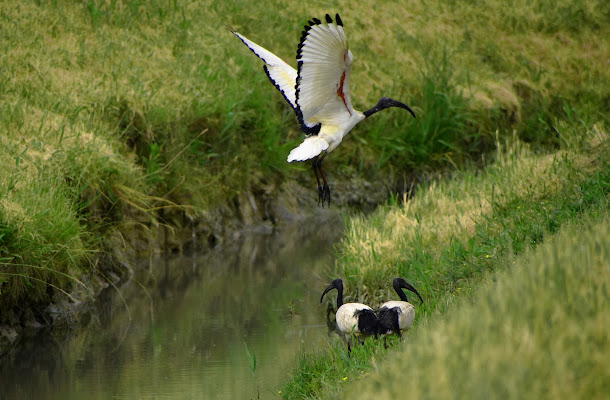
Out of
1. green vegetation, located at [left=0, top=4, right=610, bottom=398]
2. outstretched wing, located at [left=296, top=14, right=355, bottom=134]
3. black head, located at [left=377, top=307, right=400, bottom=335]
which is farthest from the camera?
green vegetation, located at [left=0, top=4, right=610, bottom=398]

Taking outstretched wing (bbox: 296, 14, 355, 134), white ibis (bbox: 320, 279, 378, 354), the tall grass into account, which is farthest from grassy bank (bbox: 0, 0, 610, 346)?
the tall grass

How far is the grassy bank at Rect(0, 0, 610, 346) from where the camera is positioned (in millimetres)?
9695

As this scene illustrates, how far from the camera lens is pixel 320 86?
8109 millimetres

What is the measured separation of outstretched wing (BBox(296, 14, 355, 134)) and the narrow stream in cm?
213

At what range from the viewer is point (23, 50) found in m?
13.4

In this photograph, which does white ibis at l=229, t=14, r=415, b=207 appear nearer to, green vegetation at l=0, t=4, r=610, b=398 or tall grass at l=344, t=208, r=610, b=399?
green vegetation at l=0, t=4, r=610, b=398

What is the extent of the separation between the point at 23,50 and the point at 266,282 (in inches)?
228

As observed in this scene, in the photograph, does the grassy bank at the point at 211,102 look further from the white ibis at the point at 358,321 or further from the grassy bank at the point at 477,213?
the white ibis at the point at 358,321

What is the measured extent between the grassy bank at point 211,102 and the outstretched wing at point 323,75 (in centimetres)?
177

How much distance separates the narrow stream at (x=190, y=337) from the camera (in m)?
6.96

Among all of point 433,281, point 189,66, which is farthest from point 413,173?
point 433,281

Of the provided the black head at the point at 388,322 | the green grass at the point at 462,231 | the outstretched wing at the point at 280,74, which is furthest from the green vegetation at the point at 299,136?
the outstretched wing at the point at 280,74

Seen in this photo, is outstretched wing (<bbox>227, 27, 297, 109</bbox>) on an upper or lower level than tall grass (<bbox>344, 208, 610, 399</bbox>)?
upper

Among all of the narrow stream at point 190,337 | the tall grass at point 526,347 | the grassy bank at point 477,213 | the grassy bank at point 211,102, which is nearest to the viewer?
the tall grass at point 526,347
